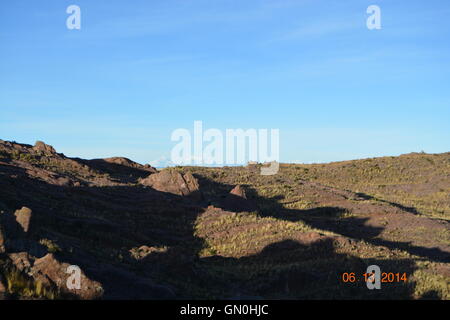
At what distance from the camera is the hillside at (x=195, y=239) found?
14281 millimetres

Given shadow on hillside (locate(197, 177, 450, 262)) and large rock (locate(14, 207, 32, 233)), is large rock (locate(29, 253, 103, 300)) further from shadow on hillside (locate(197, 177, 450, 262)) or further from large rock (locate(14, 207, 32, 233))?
shadow on hillside (locate(197, 177, 450, 262))

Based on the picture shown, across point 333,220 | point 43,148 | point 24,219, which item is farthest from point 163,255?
point 43,148

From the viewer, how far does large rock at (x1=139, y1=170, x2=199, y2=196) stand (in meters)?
37.2

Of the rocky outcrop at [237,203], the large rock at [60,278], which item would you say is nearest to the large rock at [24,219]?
the large rock at [60,278]

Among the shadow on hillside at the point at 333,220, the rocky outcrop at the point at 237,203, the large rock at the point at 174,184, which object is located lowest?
the shadow on hillside at the point at 333,220

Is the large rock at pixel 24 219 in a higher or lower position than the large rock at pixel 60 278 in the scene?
higher

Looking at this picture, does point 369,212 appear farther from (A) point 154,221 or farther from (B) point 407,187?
(B) point 407,187

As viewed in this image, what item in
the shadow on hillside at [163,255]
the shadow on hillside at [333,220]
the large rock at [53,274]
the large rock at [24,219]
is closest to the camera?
the large rock at [53,274]

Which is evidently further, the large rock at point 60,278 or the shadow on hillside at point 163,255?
the shadow on hillside at point 163,255

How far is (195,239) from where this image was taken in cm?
2761

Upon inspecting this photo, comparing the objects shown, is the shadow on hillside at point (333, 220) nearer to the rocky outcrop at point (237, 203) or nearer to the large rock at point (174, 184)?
the rocky outcrop at point (237, 203)

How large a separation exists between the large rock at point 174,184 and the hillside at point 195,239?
13cm

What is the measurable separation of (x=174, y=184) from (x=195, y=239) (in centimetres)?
1083

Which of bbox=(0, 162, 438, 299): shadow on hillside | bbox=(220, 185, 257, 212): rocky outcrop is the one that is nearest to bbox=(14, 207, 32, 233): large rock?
bbox=(0, 162, 438, 299): shadow on hillside
